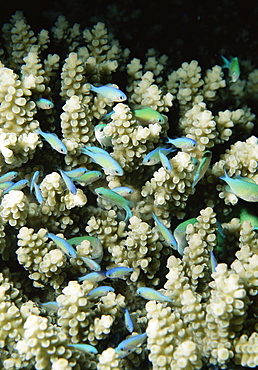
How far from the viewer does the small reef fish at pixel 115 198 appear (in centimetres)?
256

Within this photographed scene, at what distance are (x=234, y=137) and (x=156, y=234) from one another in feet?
6.14

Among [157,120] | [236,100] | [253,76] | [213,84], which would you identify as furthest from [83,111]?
[253,76]

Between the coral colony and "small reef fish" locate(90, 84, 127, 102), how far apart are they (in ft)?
0.04

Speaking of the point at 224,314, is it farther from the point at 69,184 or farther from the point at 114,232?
the point at 69,184

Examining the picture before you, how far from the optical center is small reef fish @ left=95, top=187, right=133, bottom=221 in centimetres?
256

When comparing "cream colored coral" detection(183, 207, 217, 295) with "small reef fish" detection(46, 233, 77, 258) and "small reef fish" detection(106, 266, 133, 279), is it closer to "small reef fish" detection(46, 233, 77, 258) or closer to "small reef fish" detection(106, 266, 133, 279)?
"small reef fish" detection(106, 266, 133, 279)

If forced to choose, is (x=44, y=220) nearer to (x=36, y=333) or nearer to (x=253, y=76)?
(x=36, y=333)

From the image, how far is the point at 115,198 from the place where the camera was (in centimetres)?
262

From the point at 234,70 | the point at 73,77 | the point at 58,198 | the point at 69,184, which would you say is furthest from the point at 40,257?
the point at 234,70

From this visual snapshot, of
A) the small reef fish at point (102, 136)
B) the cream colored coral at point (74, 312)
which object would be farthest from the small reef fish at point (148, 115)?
the cream colored coral at point (74, 312)

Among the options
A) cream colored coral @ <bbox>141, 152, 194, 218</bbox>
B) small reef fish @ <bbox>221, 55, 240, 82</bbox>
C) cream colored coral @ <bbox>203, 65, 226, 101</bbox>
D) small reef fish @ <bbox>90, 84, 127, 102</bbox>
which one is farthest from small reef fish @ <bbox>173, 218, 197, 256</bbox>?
small reef fish @ <bbox>221, 55, 240, 82</bbox>

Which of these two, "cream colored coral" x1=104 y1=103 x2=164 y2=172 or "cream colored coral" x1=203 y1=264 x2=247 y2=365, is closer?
"cream colored coral" x1=203 y1=264 x2=247 y2=365

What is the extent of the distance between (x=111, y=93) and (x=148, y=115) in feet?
1.25

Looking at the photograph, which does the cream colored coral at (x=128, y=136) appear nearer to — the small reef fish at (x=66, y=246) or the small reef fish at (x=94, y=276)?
the small reef fish at (x=66, y=246)
